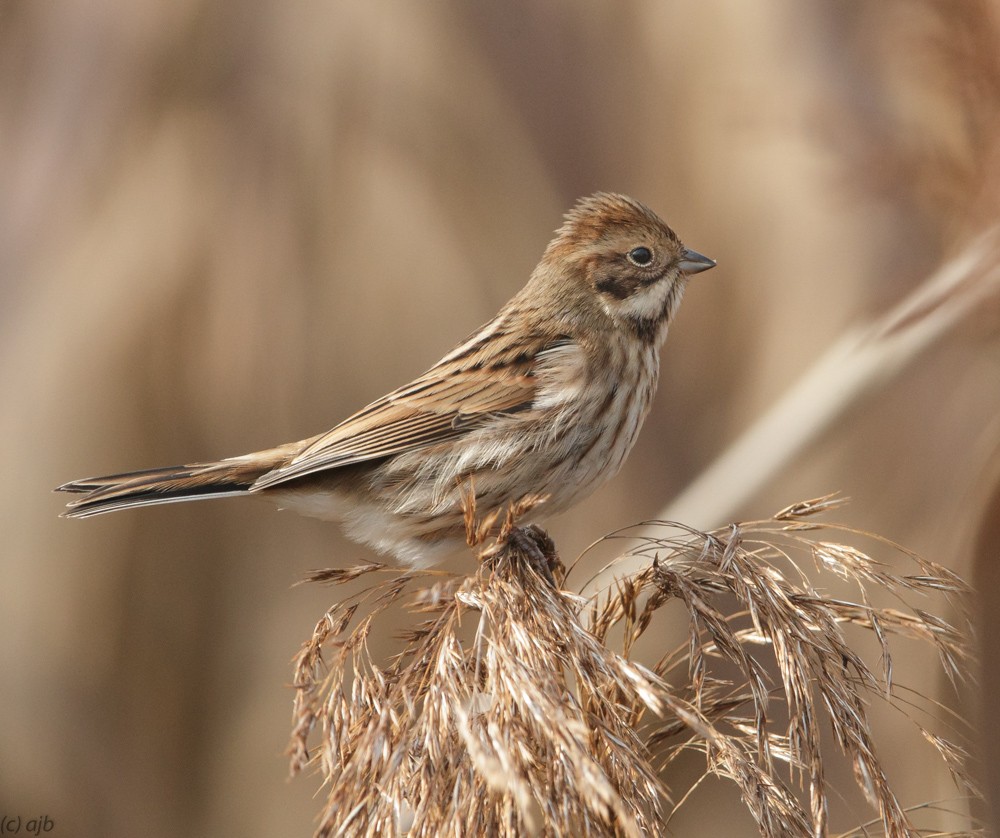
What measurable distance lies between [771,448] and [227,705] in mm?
2288

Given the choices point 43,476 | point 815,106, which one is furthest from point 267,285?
point 815,106

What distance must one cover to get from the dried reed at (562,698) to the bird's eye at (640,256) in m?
1.09

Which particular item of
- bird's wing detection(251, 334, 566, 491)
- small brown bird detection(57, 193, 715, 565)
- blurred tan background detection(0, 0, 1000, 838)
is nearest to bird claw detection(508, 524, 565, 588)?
small brown bird detection(57, 193, 715, 565)

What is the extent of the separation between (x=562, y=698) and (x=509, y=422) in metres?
1.10

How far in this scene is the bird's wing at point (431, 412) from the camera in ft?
7.47

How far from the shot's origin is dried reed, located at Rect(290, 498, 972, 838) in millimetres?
1210

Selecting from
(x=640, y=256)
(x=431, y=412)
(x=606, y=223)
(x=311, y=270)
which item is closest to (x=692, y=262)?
(x=640, y=256)

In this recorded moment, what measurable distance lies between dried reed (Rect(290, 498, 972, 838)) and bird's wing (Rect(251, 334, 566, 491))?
0.72m

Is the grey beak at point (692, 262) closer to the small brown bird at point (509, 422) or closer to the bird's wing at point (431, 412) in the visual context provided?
the small brown bird at point (509, 422)

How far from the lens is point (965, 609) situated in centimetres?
168

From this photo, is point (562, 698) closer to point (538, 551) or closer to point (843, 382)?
point (538, 551)

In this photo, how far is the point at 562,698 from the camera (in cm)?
124

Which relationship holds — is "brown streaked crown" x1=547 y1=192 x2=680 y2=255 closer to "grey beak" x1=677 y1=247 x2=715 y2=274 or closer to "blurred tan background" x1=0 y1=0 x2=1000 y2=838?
"grey beak" x1=677 y1=247 x2=715 y2=274

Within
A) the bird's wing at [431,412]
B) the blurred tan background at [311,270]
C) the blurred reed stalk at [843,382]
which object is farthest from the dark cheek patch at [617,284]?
the blurred tan background at [311,270]
